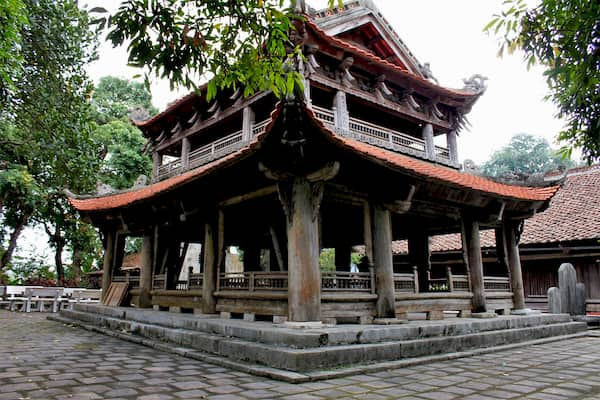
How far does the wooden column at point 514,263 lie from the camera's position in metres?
10.3

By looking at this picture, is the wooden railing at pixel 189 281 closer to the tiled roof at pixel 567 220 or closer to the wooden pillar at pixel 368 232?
the wooden pillar at pixel 368 232

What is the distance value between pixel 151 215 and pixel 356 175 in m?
6.16

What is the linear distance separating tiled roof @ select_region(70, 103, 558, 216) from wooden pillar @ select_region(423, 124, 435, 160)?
884mm

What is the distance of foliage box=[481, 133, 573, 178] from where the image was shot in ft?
138

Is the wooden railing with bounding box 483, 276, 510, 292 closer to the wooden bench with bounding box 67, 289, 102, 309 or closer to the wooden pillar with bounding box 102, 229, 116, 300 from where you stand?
the wooden pillar with bounding box 102, 229, 116, 300

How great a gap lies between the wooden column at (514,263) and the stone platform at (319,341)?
98cm

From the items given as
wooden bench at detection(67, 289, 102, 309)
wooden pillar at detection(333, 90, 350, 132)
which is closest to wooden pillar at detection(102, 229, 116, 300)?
wooden bench at detection(67, 289, 102, 309)

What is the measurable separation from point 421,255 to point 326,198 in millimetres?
5283

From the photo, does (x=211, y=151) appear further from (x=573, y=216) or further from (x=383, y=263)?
(x=573, y=216)

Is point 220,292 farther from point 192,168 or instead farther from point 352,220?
point 192,168

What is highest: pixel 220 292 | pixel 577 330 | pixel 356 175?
pixel 356 175

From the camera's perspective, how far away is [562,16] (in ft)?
14.8

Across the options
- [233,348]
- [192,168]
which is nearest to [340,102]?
[192,168]

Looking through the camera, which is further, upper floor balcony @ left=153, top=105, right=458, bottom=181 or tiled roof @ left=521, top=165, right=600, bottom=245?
tiled roof @ left=521, top=165, right=600, bottom=245
